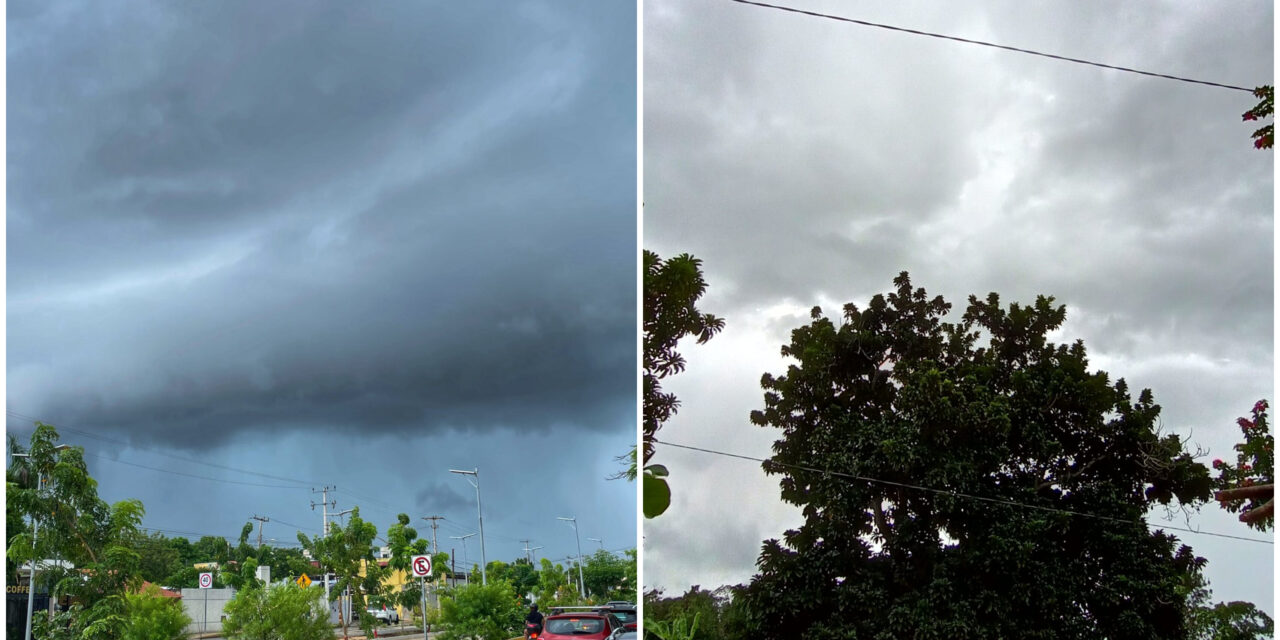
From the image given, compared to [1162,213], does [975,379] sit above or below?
below

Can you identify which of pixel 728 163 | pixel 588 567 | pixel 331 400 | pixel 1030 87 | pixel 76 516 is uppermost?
pixel 1030 87

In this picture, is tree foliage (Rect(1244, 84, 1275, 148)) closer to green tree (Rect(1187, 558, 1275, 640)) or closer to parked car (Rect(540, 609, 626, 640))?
green tree (Rect(1187, 558, 1275, 640))

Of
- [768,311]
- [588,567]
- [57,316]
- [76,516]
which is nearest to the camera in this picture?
[57,316]

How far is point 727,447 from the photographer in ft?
13.1

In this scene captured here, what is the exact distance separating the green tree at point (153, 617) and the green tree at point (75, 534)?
0.12 ft

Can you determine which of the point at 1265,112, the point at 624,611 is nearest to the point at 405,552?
the point at 624,611

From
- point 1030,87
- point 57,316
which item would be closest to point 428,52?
point 57,316

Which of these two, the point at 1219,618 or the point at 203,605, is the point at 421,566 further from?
the point at 1219,618

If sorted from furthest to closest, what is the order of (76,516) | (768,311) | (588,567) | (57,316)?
1. (768,311)
2. (588,567)
3. (76,516)
4. (57,316)

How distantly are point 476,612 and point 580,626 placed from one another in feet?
1.51

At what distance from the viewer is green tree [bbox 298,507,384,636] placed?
3645 millimetres

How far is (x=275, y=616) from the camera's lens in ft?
11.4

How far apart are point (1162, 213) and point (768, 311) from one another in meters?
1.55

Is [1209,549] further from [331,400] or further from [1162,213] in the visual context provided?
[331,400]
